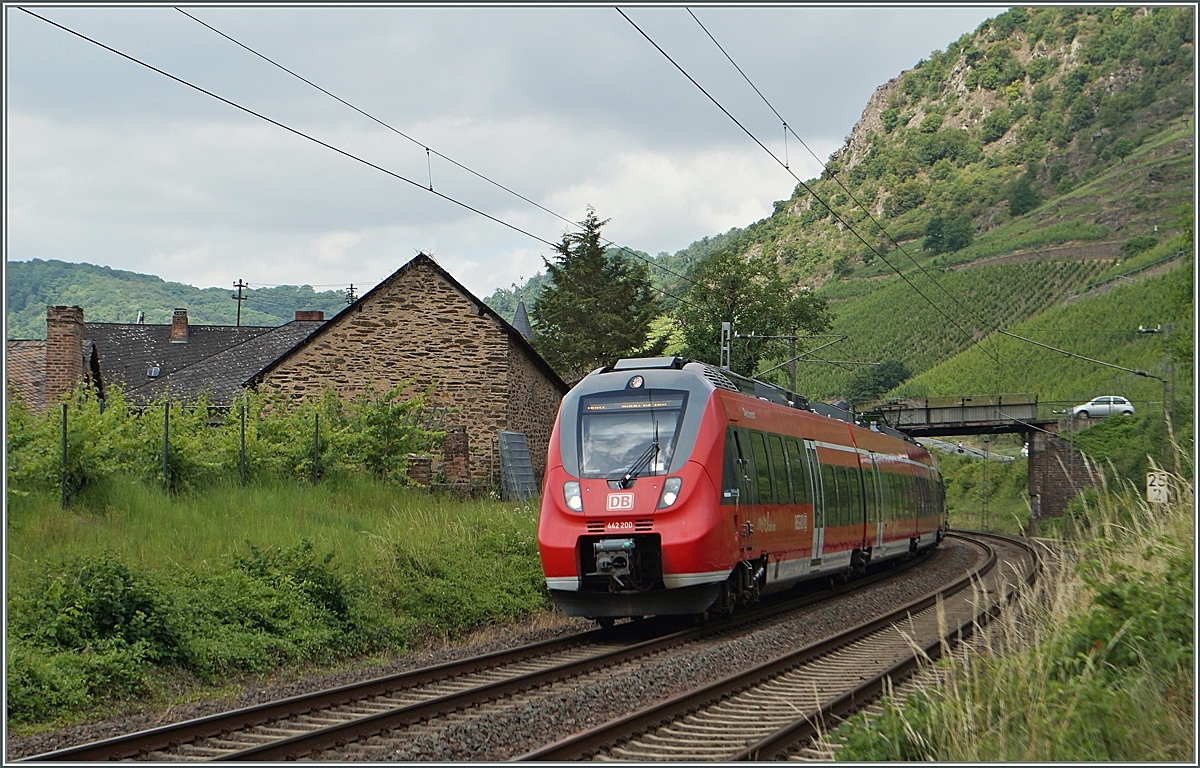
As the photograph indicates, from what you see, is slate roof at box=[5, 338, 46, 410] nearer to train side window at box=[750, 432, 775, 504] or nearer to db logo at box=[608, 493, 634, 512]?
train side window at box=[750, 432, 775, 504]

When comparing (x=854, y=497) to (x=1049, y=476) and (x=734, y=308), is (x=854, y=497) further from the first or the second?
(x=734, y=308)

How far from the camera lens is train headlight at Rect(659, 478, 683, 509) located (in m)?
13.3

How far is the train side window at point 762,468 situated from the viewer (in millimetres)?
15328

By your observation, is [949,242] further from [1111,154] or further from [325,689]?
[325,689]

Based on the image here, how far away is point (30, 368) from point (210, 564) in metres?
25.4

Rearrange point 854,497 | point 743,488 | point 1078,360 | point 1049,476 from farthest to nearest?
1. point 1078,360
2. point 1049,476
3. point 854,497
4. point 743,488

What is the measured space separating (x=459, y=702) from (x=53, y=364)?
27444 millimetres

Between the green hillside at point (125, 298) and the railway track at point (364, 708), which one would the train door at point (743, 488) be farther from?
the green hillside at point (125, 298)

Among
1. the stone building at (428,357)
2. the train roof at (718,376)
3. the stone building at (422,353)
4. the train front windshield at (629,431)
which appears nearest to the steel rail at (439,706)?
the train front windshield at (629,431)

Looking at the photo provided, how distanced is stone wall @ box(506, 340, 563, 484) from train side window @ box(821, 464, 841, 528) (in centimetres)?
1096

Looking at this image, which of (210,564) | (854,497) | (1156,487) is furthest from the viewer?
(854,497)

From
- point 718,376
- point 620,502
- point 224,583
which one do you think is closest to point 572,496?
point 620,502

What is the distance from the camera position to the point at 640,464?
44.4ft

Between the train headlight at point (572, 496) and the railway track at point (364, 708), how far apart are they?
153 centimetres
